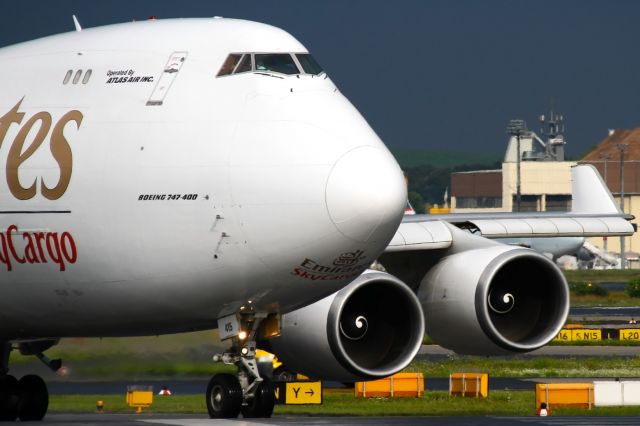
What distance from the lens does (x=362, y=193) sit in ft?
61.3

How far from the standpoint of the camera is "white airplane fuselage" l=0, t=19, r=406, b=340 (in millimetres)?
19000

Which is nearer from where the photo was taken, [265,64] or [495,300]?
[265,64]

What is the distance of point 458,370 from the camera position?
146 ft

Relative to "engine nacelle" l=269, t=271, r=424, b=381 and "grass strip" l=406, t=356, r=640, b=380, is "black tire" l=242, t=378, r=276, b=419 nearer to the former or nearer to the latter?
"engine nacelle" l=269, t=271, r=424, b=381

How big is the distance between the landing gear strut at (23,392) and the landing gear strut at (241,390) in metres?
4.35

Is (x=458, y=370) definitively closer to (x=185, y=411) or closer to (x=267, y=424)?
(x=185, y=411)

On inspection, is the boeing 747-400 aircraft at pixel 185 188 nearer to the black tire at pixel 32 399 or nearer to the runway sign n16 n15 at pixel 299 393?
the black tire at pixel 32 399

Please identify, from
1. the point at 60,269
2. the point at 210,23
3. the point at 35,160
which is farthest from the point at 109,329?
the point at 210,23

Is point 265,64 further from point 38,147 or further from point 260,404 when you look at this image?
point 260,404

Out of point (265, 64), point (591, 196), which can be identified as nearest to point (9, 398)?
point (265, 64)

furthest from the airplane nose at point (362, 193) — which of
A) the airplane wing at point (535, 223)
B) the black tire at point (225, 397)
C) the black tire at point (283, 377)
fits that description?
the black tire at point (283, 377)

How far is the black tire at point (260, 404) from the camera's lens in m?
20.0

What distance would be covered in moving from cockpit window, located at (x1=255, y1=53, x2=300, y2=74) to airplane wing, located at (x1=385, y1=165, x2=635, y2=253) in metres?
5.66

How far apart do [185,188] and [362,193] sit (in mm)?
2251
